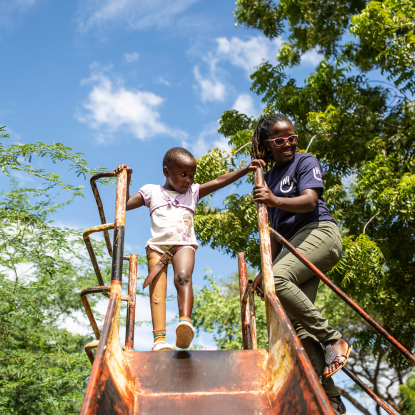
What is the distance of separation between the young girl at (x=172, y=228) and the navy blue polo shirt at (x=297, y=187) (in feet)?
0.71

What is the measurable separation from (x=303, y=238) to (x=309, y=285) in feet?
0.96

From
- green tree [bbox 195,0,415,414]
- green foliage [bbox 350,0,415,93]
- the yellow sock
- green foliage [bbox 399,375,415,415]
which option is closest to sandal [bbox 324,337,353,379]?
the yellow sock

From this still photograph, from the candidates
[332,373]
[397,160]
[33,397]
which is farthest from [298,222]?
[33,397]

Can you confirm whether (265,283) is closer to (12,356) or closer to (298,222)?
(298,222)

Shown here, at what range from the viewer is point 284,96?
29.8 ft

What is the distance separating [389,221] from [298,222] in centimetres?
551

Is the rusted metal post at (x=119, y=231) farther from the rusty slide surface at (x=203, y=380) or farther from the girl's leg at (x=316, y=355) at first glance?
the girl's leg at (x=316, y=355)

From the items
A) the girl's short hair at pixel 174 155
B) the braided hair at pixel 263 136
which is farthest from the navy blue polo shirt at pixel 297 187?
the girl's short hair at pixel 174 155

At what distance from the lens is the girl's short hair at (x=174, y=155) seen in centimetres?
297

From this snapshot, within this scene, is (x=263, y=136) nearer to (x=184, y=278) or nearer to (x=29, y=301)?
(x=184, y=278)

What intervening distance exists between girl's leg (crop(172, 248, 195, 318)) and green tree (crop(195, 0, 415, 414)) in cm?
393

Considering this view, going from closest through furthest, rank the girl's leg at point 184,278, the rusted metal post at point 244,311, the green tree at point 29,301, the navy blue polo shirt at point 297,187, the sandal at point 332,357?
the sandal at point 332,357 < the girl's leg at point 184,278 < the navy blue polo shirt at point 297,187 < the rusted metal post at point 244,311 < the green tree at point 29,301

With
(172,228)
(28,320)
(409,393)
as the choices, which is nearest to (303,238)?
(172,228)

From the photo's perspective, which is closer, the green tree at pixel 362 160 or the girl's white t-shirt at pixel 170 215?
the girl's white t-shirt at pixel 170 215
